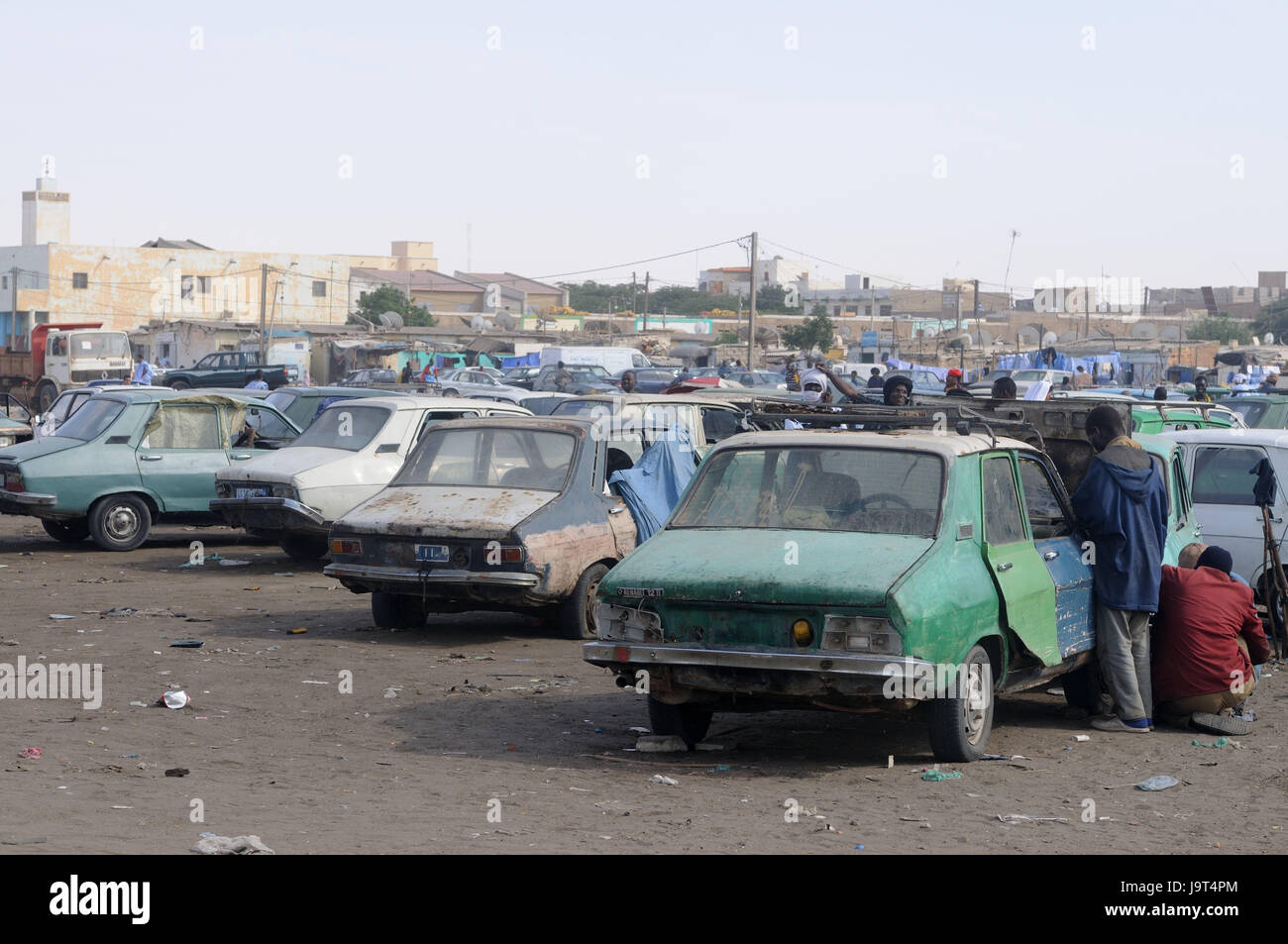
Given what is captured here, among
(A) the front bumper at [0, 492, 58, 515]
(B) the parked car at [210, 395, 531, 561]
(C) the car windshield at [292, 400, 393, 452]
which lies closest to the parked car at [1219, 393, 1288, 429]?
(B) the parked car at [210, 395, 531, 561]

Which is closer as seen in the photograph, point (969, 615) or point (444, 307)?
point (969, 615)

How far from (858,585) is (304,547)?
10.1 meters

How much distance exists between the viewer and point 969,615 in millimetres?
7305

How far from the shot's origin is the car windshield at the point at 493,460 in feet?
38.3

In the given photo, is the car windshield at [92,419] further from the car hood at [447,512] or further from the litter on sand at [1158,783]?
the litter on sand at [1158,783]

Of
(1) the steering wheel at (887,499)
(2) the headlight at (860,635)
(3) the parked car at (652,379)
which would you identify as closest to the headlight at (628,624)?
(2) the headlight at (860,635)

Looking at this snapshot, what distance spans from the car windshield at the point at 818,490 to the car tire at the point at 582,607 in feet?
10.7

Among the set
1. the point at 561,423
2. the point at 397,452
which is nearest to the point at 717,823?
the point at 561,423

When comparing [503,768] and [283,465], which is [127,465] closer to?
[283,465]

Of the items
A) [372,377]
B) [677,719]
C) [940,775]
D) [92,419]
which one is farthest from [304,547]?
[372,377]

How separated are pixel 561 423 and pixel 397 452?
3580 millimetres

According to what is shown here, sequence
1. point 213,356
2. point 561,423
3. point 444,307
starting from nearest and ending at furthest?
point 561,423, point 213,356, point 444,307
